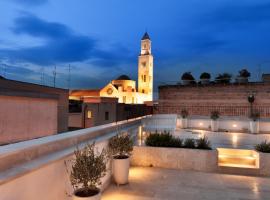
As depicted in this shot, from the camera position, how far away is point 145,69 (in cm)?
4547

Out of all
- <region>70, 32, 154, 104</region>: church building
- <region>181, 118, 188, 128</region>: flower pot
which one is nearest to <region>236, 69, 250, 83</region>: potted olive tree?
<region>181, 118, 188, 128</region>: flower pot

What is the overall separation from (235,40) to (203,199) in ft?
148

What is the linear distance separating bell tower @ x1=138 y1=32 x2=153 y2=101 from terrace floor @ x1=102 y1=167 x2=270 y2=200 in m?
40.8

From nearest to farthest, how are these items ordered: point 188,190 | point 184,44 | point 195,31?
1. point 188,190
2. point 195,31
3. point 184,44

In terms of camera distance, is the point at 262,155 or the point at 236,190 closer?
the point at 236,190

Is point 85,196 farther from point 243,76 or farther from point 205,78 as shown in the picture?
point 243,76

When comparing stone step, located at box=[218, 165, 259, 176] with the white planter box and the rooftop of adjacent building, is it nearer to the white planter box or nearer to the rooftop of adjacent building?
the white planter box

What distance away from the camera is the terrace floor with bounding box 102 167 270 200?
147 inches

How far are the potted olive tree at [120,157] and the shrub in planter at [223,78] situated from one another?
15258mm

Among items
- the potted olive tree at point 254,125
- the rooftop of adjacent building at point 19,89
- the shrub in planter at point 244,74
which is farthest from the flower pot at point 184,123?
the shrub in planter at point 244,74

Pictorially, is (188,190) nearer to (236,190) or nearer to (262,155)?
(236,190)

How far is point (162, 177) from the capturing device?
475 centimetres

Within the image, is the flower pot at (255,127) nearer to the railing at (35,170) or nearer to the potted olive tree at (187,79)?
the potted olive tree at (187,79)

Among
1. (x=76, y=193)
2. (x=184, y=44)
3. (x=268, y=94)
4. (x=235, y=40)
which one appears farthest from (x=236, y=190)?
(x=184, y=44)
